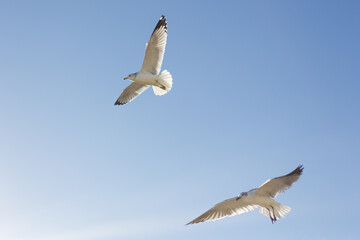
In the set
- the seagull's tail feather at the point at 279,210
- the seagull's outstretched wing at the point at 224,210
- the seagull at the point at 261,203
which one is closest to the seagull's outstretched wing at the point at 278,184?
the seagull at the point at 261,203

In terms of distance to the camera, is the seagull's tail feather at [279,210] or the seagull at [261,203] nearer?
the seagull at [261,203]

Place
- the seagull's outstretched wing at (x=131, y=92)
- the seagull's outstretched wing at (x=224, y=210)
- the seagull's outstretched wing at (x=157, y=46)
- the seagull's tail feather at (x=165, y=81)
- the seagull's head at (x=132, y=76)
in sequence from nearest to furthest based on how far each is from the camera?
the seagull's outstretched wing at (x=224, y=210) < the seagull's outstretched wing at (x=157, y=46) < the seagull's head at (x=132, y=76) < the seagull's tail feather at (x=165, y=81) < the seagull's outstretched wing at (x=131, y=92)

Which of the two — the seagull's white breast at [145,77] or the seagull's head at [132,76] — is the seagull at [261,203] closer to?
the seagull's white breast at [145,77]

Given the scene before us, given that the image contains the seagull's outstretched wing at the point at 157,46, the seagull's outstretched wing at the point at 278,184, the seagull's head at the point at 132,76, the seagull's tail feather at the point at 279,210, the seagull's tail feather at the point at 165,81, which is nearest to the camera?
the seagull's outstretched wing at the point at 278,184

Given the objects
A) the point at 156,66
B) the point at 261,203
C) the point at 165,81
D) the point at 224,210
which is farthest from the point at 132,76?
the point at 261,203

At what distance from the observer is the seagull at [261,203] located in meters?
7.07

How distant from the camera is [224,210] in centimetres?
775

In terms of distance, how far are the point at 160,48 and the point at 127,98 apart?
6.45 ft

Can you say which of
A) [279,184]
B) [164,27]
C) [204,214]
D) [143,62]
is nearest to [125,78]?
[143,62]

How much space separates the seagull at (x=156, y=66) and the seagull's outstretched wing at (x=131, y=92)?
0.69 feet

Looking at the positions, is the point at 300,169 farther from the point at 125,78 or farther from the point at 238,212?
the point at 125,78

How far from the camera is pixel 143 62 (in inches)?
384

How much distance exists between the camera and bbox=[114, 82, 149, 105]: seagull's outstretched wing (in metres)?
10.8

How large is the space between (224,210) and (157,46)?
3923 millimetres
